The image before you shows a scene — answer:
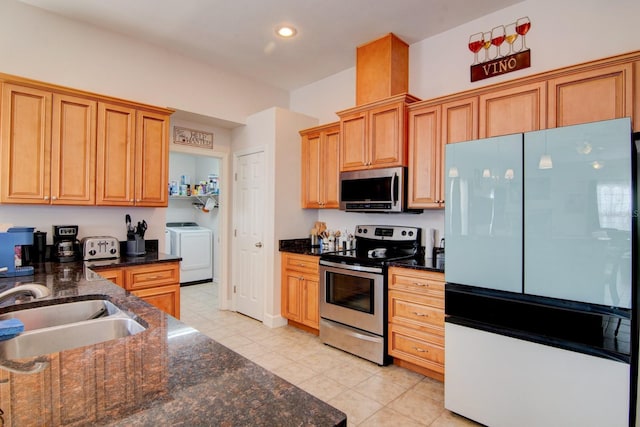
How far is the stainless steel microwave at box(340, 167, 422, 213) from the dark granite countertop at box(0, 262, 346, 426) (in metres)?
2.35

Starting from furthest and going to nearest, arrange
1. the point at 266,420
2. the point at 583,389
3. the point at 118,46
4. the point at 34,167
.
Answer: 1. the point at 118,46
2. the point at 34,167
3. the point at 583,389
4. the point at 266,420

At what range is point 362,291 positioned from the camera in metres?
3.05

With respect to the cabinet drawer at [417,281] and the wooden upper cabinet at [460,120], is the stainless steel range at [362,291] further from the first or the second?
the wooden upper cabinet at [460,120]

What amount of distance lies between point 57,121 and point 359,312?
9.93ft

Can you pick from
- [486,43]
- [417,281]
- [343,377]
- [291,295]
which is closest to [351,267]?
[417,281]

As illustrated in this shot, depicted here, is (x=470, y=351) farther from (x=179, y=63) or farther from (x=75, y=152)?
(x=179, y=63)

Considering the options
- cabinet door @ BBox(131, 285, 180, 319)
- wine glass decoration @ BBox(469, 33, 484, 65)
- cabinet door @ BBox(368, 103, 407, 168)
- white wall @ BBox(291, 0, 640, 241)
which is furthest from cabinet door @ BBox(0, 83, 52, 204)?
wine glass decoration @ BBox(469, 33, 484, 65)

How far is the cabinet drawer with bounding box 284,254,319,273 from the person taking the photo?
3.60 metres

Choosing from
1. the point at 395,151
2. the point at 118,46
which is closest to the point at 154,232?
the point at 118,46

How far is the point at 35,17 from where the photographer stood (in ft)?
9.47

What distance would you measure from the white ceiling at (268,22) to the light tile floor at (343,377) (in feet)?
10.2

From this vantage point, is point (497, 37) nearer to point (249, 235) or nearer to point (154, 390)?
point (249, 235)

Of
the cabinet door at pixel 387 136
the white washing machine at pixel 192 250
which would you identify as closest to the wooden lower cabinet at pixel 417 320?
the cabinet door at pixel 387 136

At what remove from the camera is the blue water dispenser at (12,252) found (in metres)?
2.25
